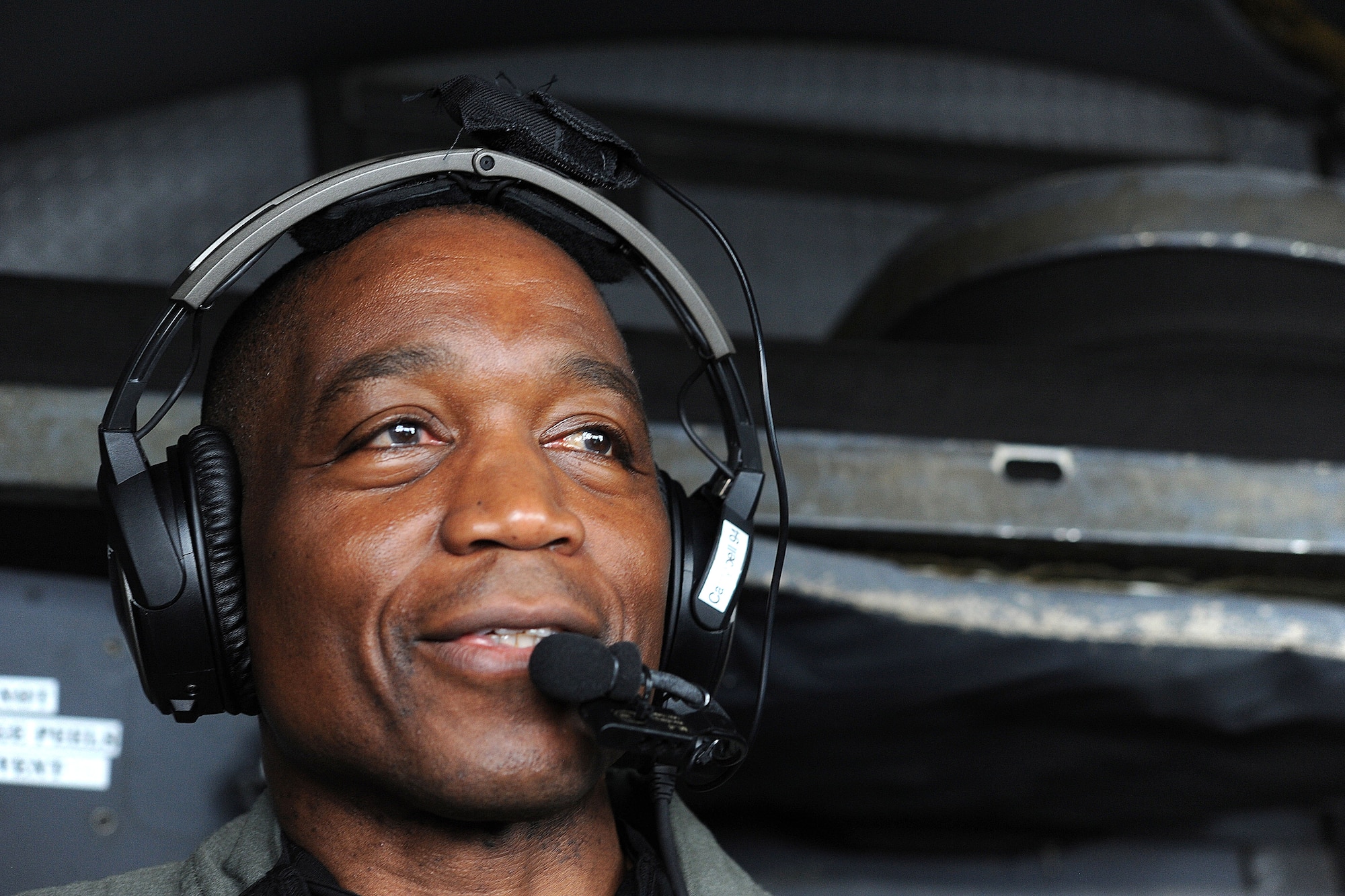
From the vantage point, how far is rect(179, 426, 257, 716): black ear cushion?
0.80 m

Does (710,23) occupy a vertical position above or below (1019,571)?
above

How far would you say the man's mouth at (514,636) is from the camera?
0.75m

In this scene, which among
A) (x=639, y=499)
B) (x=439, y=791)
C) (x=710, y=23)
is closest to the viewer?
(x=439, y=791)

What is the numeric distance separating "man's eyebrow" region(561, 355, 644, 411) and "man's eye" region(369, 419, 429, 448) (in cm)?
10

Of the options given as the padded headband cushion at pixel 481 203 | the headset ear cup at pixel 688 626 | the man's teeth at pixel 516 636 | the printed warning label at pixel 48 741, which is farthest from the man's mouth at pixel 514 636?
the printed warning label at pixel 48 741

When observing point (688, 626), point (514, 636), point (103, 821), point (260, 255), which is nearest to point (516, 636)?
point (514, 636)

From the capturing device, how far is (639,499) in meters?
0.89

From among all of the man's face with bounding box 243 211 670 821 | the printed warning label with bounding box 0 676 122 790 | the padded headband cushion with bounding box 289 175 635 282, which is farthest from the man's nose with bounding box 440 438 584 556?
the printed warning label with bounding box 0 676 122 790

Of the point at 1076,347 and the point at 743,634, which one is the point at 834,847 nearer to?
the point at 743,634

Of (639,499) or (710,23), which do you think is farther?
(710,23)

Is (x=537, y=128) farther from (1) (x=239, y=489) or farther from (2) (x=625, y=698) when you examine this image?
(2) (x=625, y=698)

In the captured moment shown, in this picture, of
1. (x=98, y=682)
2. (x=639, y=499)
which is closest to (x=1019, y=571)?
(x=639, y=499)

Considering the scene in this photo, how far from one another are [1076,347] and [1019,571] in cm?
30

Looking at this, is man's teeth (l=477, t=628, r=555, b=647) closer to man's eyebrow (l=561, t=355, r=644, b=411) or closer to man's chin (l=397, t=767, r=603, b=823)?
man's chin (l=397, t=767, r=603, b=823)
